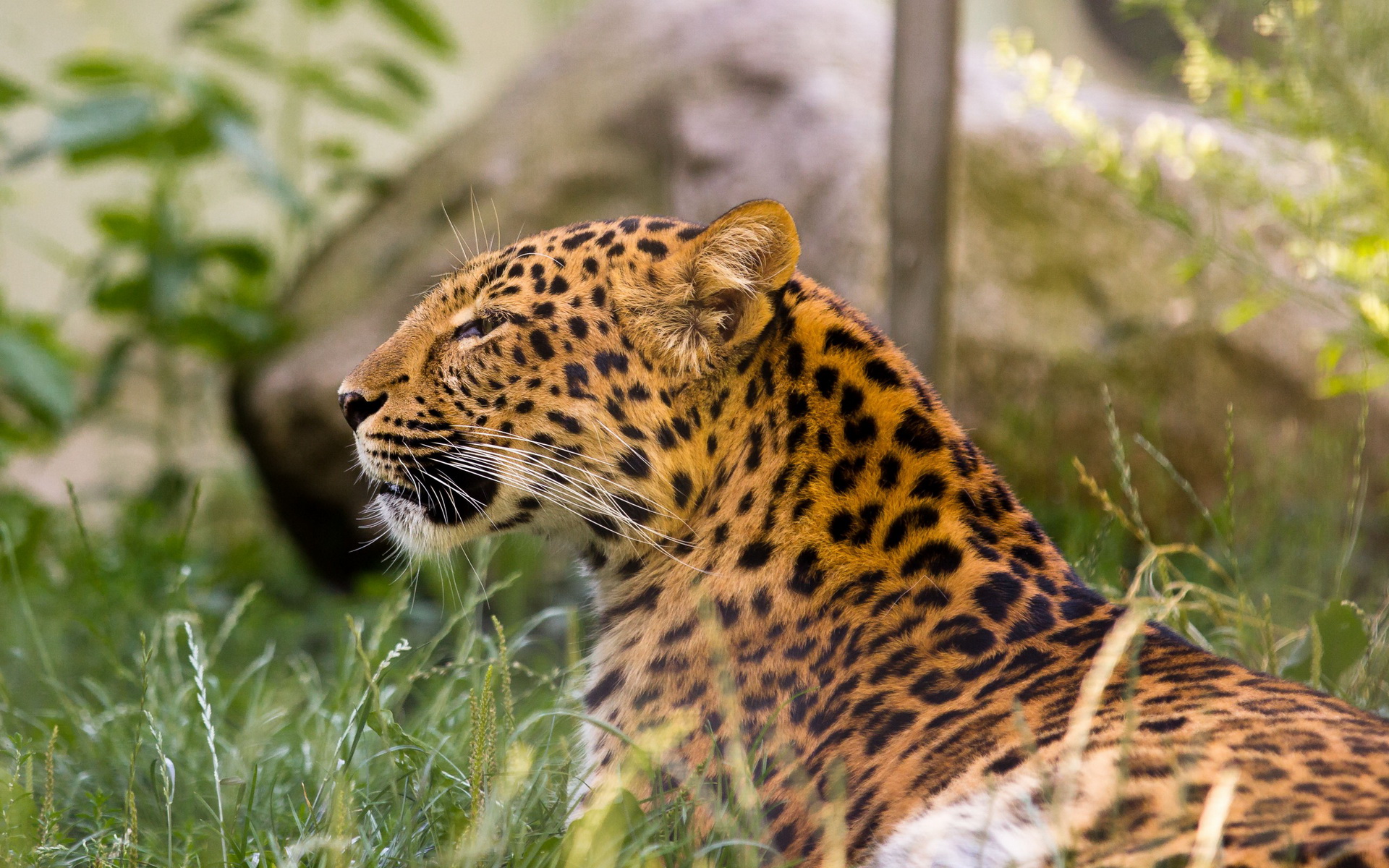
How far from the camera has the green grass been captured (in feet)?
8.27

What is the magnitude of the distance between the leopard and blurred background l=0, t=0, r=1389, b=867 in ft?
1.09

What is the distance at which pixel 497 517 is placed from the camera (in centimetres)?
321

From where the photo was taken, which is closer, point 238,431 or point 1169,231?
point 1169,231

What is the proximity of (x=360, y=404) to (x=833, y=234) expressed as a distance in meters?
3.26

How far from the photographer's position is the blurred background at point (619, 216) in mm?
3418

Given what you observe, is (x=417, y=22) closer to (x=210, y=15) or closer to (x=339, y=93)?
(x=339, y=93)

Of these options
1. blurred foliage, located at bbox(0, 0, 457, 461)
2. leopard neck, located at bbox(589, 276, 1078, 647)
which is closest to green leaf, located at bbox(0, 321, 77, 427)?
blurred foliage, located at bbox(0, 0, 457, 461)

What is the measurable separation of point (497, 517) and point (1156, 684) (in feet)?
5.42

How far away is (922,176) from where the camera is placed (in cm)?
451

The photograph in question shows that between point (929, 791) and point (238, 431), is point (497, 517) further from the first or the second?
point (238, 431)

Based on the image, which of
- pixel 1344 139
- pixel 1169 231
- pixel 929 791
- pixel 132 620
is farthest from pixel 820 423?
pixel 1169 231

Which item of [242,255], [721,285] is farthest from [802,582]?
[242,255]

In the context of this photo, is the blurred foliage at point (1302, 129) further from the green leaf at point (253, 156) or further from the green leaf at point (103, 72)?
the green leaf at point (103, 72)

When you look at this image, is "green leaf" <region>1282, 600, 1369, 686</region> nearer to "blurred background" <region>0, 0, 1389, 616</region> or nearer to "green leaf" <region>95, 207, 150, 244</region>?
"blurred background" <region>0, 0, 1389, 616</region>
